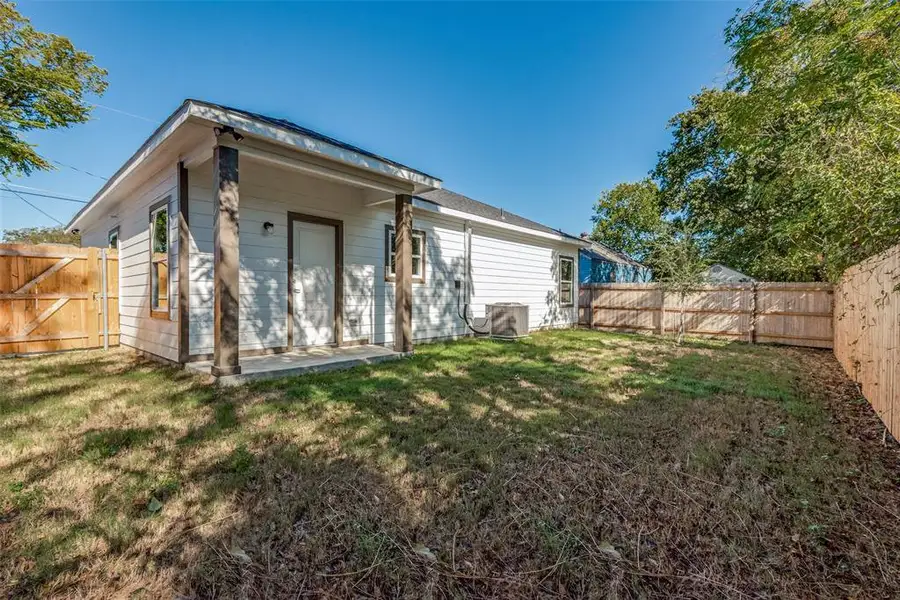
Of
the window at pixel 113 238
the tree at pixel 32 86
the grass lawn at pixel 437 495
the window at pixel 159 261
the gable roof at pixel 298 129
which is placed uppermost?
the tree at pixel 32 86

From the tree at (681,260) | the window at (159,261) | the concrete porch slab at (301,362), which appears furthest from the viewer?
the tree at (681,260)

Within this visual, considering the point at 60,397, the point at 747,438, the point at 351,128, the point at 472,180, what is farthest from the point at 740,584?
the point at 472,180

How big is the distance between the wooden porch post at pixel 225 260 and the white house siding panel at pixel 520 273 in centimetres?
566

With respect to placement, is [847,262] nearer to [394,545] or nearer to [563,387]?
[563,387]

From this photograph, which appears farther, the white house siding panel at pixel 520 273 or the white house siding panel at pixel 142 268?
the white house siding panel at pixel 520 273

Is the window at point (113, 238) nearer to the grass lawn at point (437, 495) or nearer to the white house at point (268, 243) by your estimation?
the white house at point (268, 243)

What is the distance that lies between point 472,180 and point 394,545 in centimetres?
1661

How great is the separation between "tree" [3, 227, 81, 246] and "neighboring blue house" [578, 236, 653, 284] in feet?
112

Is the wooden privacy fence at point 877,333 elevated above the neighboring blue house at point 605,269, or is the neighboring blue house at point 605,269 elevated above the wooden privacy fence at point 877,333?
the neighboring blue house at point 605,269

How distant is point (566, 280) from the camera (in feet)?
40.2

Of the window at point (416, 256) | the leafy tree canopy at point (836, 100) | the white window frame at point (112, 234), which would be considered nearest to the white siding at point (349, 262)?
the window at point (416, 256)

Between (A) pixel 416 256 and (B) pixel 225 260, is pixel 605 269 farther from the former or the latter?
(B) pixel 225 260

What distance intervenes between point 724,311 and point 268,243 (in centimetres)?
1125

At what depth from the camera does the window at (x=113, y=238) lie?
25.9 ft
